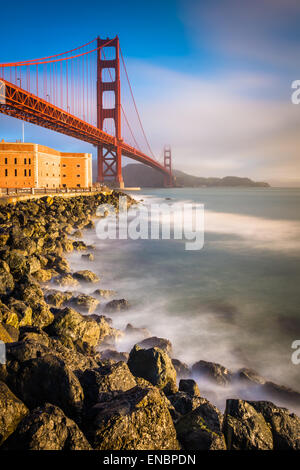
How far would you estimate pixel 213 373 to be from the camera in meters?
2.82

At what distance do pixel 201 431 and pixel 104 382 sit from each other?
0.63 m

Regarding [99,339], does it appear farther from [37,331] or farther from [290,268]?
[290,268]

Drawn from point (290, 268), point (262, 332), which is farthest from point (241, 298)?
point (290, 268)

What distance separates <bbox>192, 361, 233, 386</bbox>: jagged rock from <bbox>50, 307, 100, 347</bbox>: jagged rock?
1.11 m

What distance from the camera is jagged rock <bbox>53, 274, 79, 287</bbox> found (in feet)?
15.8

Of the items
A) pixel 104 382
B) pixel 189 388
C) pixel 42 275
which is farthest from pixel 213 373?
pixel 42 275

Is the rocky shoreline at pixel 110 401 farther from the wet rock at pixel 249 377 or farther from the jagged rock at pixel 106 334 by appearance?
the jagged rock at pixel 106 334

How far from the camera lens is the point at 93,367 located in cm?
224

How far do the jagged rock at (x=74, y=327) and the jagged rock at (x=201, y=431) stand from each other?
5.00 feet

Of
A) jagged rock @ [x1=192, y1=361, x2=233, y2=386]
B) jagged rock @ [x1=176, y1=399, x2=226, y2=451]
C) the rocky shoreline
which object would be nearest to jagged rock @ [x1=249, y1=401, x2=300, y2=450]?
the rocky shoreline

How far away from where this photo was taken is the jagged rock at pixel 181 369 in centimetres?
283

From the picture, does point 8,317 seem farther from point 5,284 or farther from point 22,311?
point 5,284

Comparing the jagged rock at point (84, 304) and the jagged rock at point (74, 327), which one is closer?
the jagged rock at point (74, 327)

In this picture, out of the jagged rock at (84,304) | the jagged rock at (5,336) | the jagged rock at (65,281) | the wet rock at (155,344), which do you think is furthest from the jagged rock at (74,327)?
the jagged rock at (65,281)
